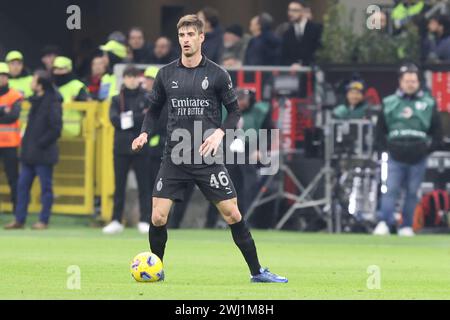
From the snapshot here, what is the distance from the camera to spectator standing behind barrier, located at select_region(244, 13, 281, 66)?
80.0 feet

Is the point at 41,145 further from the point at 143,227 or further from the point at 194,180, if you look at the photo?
the point at 194,180

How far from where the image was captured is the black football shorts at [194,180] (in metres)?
13.5

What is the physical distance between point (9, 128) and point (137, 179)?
2.32 metres

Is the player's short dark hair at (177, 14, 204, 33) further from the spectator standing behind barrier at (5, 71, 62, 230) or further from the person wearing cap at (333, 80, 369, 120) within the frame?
the person wearing cap at (333, 80, 369, 120)

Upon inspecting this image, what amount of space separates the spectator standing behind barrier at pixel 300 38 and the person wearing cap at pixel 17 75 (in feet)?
13.7

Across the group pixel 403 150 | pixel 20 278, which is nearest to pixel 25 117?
pixel 403 150

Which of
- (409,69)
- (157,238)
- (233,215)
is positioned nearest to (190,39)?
(233,215)

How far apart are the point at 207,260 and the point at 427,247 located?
4.02 meters

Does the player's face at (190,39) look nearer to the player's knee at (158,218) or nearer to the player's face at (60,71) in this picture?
the player's knee at (158,218)

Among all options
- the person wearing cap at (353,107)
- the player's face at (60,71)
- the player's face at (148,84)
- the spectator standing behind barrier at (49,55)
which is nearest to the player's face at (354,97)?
the person wearing cap at (353,107)

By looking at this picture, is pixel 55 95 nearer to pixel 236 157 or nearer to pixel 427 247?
pixel 236 157

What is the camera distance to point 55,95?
22.6m

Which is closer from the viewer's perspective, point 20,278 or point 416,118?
point 20,278
